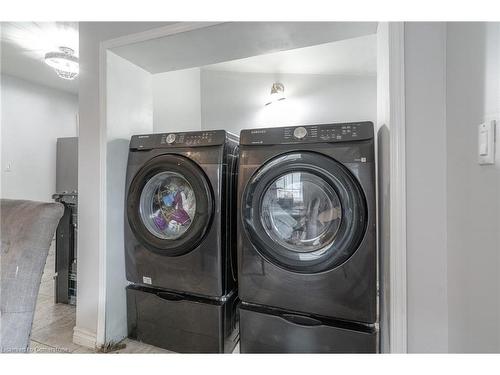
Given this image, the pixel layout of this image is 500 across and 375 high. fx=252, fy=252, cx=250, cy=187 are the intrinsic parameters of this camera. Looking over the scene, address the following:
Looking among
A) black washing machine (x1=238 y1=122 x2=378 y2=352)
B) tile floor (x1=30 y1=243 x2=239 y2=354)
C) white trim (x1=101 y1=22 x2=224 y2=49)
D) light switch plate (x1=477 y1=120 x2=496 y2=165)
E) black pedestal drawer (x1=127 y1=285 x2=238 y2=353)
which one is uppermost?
white trim (x1=101 y1=22 x2=224 y2=49)

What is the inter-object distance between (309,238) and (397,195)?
17.3 inches

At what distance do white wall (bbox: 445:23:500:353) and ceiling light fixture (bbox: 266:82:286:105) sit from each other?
7.21ft

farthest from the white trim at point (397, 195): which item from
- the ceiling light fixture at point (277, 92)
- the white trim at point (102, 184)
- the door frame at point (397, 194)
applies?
the ceiling light fixture at point (277, 92)

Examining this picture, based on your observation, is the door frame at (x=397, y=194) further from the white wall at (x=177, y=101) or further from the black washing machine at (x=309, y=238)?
the white wall at (x=177, y=101)

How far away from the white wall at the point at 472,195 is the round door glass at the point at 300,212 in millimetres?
456

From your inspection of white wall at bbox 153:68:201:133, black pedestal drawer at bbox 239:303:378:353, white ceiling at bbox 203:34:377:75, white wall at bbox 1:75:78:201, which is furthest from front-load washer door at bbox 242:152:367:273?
white wall at bbox 1:75:78:201

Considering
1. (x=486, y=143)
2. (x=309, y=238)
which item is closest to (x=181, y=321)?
(x=309, y=238)

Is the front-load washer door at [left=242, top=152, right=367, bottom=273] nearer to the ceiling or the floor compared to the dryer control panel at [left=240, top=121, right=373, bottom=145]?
nearer to the floor

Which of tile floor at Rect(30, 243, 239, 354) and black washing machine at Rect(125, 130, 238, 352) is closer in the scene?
black washing machine at Rect(125, 130, 238, 352)

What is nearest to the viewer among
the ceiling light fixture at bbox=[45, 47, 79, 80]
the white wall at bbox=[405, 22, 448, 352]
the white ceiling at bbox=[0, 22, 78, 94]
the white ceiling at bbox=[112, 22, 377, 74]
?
the white wall at bbox=[405, 22, 448, 352]

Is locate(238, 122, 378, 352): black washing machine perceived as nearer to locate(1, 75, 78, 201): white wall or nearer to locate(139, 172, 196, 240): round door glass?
locate(139, 172, 196, 240): round door glass

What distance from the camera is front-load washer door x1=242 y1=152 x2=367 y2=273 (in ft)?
3.73

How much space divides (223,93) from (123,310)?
8.75ft

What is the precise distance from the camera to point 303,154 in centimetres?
120
